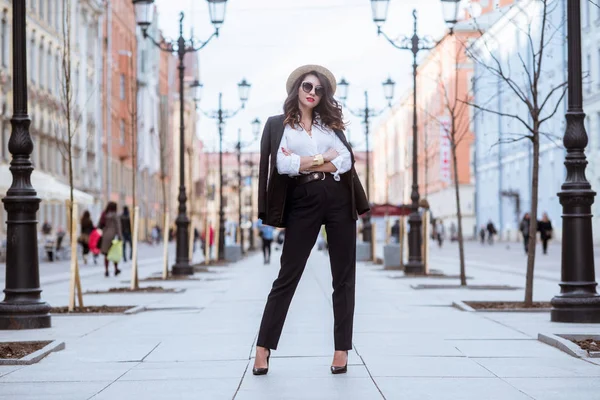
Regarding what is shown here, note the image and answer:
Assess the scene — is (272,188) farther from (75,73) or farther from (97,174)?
(97,174)

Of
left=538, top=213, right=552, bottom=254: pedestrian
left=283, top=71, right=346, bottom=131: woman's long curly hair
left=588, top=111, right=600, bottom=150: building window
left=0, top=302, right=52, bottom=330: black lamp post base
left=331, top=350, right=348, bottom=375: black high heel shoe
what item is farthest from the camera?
left=588, top=111, right=600, bottom=150: building window

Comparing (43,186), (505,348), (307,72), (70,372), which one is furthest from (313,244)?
(43,186)

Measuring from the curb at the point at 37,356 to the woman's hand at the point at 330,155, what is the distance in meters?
2.71

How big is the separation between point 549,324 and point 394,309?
9.43 ft

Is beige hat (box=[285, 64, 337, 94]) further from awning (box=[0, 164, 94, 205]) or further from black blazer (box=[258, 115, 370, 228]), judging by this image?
awning (box=[0, 164, 94, 205])

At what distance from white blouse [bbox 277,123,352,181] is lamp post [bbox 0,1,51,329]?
465 centimetres

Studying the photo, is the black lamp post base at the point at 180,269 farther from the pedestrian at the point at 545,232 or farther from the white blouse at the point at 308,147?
the pedestrian at the point at 545,232

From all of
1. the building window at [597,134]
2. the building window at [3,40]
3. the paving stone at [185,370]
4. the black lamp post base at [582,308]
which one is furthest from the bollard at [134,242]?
the building window at [597,134]

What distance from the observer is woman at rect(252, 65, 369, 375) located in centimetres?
754

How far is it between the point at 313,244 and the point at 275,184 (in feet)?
1.43

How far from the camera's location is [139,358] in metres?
9.01

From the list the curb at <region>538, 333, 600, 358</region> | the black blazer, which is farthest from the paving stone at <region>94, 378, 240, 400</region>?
the curb at <region>538, 333, 600, 358</region>

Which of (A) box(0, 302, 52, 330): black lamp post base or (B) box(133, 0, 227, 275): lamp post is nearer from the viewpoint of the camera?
(A) box(0, 302, 52, 330): black lamp post base

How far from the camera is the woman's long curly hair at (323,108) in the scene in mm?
7672
